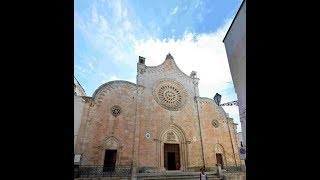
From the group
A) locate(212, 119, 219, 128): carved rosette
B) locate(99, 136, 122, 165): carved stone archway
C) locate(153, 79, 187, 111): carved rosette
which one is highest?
locate(153, 79, 187, 111): carved rosette

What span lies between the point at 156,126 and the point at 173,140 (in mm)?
2394

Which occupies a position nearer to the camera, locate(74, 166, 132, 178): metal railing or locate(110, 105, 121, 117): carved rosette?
locate(74, 166, 132, 178): metal railing

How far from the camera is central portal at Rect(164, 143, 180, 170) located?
17.4 m

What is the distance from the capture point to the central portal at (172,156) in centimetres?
1738

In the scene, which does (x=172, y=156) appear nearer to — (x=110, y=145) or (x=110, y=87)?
(x=110, y=145)

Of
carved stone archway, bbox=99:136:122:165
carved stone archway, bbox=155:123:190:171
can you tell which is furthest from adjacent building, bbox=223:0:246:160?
carved stone archway, bbox=155:123:190:171

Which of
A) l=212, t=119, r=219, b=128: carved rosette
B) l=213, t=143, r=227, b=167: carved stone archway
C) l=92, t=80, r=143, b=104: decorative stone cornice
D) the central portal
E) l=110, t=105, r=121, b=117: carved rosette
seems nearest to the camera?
l=92, t=80, r=143, b=104: decorative stone cornice

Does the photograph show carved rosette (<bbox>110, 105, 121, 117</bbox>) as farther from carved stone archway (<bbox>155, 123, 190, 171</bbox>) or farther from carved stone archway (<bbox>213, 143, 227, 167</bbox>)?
carved stone archway (<bbox>213, 143, 227, 167</bbox>)

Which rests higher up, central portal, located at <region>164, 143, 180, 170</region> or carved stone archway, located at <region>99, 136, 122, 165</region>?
carved stone archway, located at <region>99, 136, 122, 165</region>

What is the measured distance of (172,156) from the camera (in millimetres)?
17906

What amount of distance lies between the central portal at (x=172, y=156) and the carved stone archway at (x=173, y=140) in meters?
0.34
